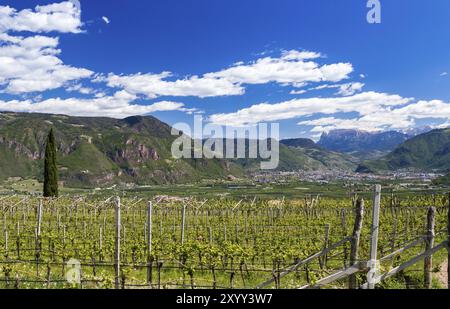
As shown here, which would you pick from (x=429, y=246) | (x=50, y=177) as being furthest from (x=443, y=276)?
(x=50, y=177)

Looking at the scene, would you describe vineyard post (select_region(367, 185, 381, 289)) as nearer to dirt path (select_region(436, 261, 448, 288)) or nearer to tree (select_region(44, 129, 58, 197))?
dirt path (select_region(436, 261, 448, 288))

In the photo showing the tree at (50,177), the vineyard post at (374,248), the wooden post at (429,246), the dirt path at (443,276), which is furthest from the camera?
the tree at (50,177)

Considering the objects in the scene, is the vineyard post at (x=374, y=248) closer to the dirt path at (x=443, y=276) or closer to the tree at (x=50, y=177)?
the dirt path at (x=443, y=276)

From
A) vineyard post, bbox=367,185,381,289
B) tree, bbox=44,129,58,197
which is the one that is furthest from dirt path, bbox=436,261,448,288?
tree, bbox=44,129,58,197

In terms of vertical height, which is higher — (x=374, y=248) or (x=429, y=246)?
(x=374, y=248)

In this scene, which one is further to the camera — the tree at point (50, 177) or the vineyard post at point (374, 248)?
the tree at point (50, 177)

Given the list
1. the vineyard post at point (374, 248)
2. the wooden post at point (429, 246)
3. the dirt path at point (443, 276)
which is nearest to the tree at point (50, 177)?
the dirt path at point (443, 276)

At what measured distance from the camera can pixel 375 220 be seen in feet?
32.3

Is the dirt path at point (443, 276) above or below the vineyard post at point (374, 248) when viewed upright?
below

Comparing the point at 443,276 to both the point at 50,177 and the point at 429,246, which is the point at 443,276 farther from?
the point at 50,177

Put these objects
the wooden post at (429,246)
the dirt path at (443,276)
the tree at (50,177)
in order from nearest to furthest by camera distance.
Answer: the wooden post at (429,246)
the dirt path at (443,276)
the tree at (50,177)
